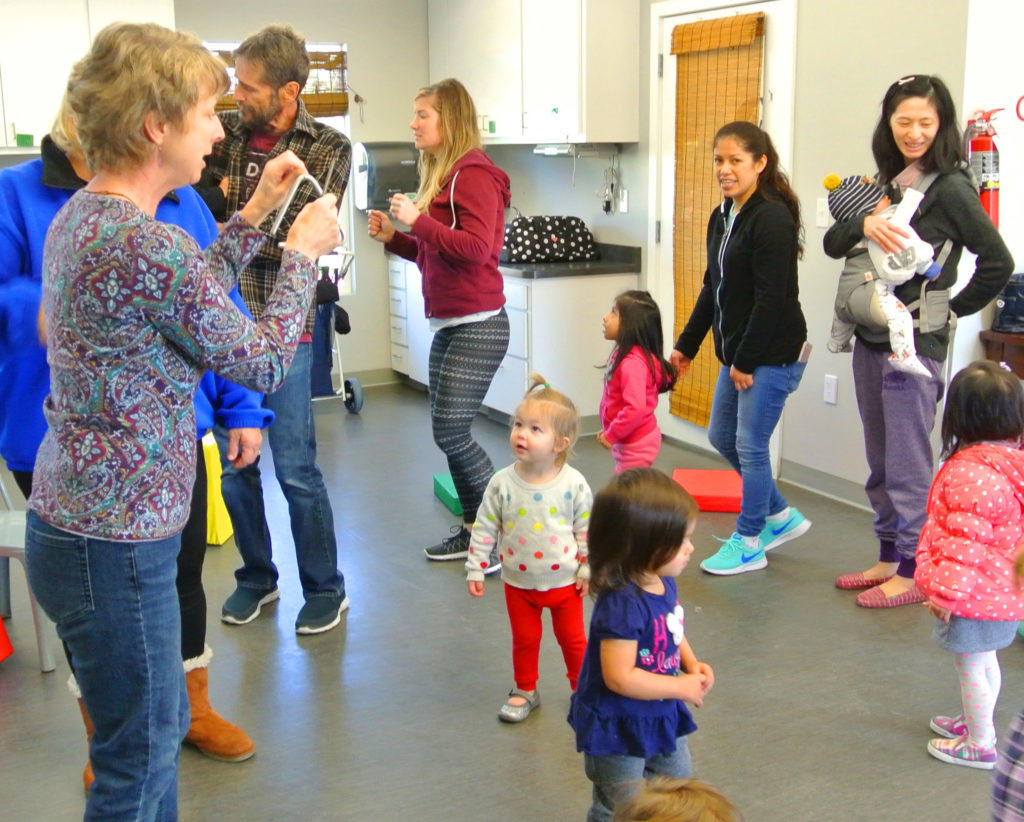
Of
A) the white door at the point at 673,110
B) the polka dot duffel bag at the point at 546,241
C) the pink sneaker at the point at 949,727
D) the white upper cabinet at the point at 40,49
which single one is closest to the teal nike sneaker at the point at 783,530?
the white door at the point at 673,110

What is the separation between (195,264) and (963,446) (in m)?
1.77

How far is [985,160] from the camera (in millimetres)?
3652

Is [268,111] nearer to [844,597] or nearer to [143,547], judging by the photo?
[143,547]

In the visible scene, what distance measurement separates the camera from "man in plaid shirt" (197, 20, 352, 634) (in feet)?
9.39

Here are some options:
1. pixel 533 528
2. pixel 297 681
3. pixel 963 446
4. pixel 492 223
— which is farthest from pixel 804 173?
pixel 297 681

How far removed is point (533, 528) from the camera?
97.5 inches

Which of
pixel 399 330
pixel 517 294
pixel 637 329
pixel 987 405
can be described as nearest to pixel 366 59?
pixel 399 330

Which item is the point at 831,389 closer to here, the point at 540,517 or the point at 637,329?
the point at 637,329

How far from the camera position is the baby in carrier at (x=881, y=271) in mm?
3115

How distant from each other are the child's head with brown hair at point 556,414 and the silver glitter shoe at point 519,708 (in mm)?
627

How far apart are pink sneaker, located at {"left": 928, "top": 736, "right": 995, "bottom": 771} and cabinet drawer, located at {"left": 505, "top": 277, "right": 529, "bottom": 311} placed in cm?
334

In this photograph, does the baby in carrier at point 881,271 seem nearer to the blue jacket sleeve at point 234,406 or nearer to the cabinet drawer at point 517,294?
the blue jacket sleeve at point 234,406

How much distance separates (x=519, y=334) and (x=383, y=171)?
5.53 ft

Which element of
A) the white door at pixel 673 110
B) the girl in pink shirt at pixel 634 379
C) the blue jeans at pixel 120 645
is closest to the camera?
the blue jeans at pixel 120 645
